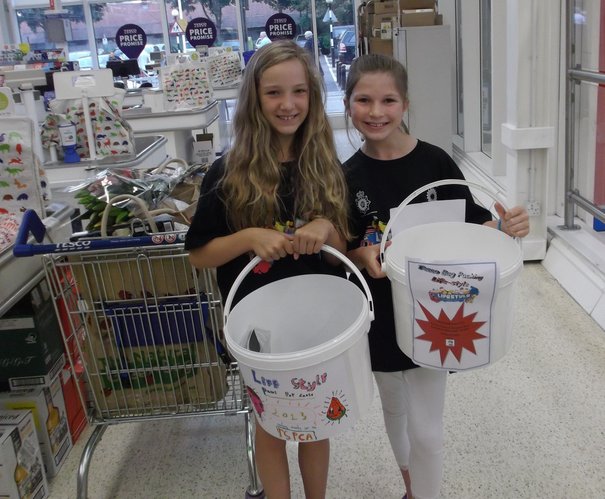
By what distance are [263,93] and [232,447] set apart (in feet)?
4.35

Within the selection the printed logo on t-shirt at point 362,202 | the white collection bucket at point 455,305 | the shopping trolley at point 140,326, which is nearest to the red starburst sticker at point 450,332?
the white collection bucket at point 455,305

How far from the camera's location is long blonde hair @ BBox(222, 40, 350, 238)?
1.52 metres

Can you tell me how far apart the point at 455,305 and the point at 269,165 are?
0.57 m

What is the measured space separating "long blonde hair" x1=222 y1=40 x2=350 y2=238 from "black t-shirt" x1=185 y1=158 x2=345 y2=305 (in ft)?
0.07

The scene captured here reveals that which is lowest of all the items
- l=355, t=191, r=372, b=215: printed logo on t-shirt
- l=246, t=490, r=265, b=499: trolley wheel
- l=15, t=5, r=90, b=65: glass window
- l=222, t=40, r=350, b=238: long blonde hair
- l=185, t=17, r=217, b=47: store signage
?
l=246, t=490, r=265, b=499: trolley wheel


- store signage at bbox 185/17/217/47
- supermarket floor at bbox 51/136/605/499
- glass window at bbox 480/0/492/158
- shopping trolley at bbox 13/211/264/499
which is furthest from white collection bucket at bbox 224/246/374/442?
store signage at bbox 185/17/217/47

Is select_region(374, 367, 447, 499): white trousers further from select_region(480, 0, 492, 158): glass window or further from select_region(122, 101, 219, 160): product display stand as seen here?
select_region(480, 0, 492, 158): glass window

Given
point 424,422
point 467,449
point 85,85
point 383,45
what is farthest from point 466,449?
point 383,45

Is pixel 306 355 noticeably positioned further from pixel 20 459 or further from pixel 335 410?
pixel 20 459

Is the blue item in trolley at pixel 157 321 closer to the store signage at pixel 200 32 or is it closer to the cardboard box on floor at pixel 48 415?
the cardboard box on floor at pixel 48 415

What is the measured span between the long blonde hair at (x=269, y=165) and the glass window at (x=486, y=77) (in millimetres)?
4506

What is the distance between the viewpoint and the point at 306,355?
1.23 m

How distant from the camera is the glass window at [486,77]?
18.8 ft

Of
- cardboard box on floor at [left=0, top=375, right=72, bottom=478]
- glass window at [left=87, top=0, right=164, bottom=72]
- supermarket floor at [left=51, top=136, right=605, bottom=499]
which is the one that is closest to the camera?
supermarket floor at [left=51, top=136, right=605, bottom=499]
